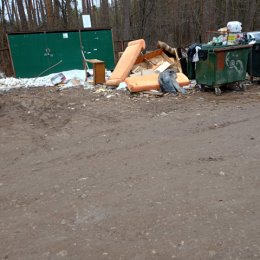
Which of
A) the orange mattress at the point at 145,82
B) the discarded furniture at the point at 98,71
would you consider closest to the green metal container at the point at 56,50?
the discarded furniture at the point at 98,71

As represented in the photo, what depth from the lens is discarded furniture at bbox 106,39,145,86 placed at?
34.7ft

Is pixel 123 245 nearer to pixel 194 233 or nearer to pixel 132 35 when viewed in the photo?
pixel 194 233

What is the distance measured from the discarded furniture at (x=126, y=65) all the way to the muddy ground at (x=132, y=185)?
10.6 ft

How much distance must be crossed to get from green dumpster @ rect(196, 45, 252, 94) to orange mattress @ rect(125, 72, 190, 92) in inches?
24.1

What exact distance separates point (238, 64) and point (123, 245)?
779 cm

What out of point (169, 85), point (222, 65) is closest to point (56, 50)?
point (169, 85)

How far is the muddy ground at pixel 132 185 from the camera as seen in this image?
9.45 ft

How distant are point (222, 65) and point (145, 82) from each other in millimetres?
2239

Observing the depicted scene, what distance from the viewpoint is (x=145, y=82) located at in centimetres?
966

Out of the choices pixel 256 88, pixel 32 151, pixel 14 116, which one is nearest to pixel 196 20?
pixel 256 88

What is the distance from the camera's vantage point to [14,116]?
7.74 metres

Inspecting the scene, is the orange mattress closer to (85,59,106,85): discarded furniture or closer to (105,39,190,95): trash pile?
(105,39,190,95): trash pile

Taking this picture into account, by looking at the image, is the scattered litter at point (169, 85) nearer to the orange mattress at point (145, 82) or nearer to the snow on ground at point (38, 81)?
the orange mattress at point (145, 82)

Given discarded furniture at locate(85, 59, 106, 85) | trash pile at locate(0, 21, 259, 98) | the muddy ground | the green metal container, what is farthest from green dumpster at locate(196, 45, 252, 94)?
the green metal container
